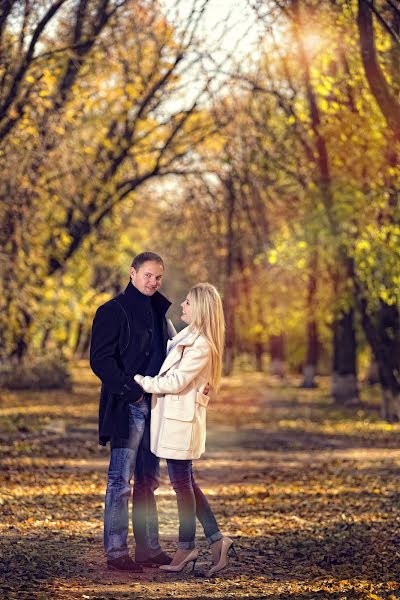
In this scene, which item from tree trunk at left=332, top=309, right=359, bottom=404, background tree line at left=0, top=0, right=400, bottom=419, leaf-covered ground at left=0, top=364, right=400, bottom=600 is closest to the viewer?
leaf-covered ground at left=0, top=364, right=400, bottom=600

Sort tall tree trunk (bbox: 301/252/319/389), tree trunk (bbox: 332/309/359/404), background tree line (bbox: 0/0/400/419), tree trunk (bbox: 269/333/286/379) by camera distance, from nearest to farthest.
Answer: background tree line (bbox: 0/0/400/419) → tree trunk (bbox: 332/309/359/404) → tall tree trunk (bbox: 301/252/319/389) → tree trunk (bbox: 269/333/286/379)

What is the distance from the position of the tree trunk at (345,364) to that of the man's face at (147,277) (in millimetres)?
25058

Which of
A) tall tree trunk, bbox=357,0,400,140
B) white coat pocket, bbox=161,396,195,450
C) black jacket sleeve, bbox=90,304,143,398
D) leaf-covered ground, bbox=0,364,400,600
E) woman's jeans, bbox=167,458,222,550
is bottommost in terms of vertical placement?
leaf-covered ground, bbox=0,364,400,600

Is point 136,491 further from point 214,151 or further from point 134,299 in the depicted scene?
point 214,151

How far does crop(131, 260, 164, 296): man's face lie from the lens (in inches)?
309

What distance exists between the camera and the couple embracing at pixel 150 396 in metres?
7.71

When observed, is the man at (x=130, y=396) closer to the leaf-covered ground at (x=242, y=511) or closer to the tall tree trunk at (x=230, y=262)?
the leaf-covered ground at (x=242, y=511)

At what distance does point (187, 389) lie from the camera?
307 inches

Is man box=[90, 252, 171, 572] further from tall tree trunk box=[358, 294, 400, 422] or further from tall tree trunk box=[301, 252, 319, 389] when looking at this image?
tall tree trunk box=[301, 252, 319, 389]

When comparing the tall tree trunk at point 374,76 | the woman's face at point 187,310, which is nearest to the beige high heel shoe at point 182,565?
the woman's face at point 187,310

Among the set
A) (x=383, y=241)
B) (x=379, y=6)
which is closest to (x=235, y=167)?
(x=383, y=241)

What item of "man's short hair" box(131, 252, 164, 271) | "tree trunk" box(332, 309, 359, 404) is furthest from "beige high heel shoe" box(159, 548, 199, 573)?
"tree trunk" box(332, 309, 359, 404)

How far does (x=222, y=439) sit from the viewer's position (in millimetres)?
21609

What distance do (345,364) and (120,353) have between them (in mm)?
25770
